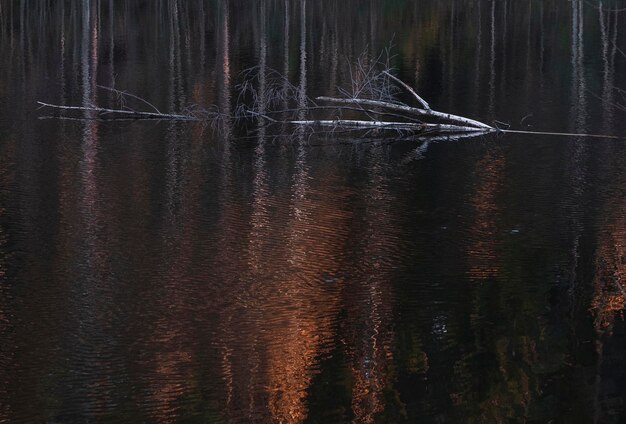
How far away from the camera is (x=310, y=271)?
977 cm

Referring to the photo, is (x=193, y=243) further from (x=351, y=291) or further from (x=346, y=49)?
(x=346, y=49)

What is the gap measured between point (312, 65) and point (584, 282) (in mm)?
19620

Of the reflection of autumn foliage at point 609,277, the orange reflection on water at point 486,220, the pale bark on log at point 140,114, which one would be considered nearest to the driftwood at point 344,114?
the pale bark on log at point 140,114

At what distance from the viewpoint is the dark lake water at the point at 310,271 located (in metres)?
7.06

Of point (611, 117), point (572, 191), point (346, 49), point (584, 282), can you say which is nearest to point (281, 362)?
point (584, 282)

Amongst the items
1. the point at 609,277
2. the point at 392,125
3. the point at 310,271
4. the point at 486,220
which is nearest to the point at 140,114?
the point at 392,125

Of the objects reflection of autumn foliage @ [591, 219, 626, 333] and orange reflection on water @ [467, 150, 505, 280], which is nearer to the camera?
reflection of autumn foliage @ [591, 219, 626, 333]

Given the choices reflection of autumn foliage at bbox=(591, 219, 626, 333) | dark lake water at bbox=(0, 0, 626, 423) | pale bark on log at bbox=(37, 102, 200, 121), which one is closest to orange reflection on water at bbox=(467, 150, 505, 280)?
dark lake water at bbox=(0, 0, 626, 423)

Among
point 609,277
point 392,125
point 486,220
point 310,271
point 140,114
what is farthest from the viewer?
point 140,114

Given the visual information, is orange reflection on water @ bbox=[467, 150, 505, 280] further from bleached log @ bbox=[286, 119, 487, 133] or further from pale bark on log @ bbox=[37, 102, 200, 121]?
pale bark on log @ bbox=[37, 102, 200, 121]

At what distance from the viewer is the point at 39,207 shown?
40.1 feet

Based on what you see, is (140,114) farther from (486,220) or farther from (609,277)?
(609,277)

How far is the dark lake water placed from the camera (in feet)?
23.2

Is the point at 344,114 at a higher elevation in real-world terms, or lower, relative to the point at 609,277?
higher
